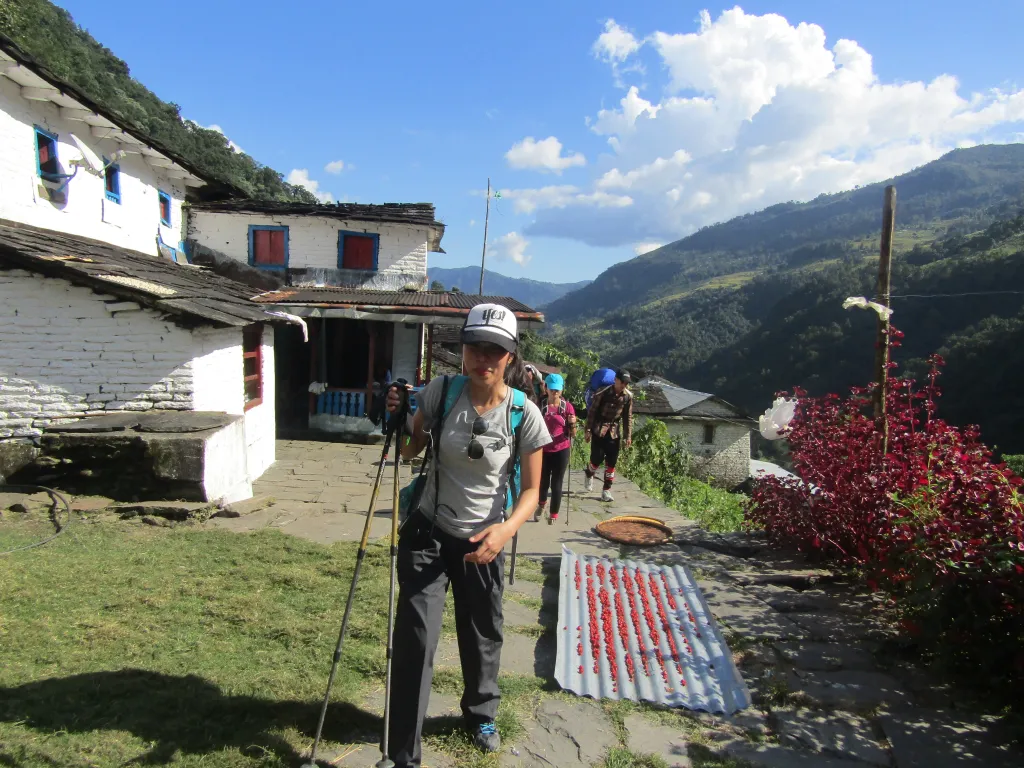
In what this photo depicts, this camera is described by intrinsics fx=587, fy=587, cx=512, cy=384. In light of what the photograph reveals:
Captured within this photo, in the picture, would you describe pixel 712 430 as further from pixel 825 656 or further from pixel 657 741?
pixel 657 741

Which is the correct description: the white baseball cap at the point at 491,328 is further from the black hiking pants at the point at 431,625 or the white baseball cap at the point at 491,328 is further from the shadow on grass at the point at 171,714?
the shadow on grass at the point at 171,714


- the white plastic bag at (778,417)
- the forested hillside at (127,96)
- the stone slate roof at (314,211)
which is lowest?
the white plastic bag at (778,417)

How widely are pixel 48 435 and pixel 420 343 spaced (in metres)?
7.87

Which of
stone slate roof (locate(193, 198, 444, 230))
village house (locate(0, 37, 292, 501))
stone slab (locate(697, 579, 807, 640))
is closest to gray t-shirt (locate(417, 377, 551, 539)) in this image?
stone slab (locate(697, 579, 807, 640))

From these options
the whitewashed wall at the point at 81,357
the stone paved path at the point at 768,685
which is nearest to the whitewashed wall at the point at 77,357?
the whitewashed wall at the point at 81,357

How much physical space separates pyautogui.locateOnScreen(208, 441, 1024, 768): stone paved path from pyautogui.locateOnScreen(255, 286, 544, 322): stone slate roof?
20.2 feet

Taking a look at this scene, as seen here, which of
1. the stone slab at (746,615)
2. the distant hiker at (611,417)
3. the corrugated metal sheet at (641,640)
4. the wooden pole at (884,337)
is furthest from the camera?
the distant hiker at (611,417)

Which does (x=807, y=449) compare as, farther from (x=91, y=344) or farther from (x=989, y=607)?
(x=91, y=344)

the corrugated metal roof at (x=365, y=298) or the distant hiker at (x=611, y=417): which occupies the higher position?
the corrugated metal roof at (x=365, y=298)

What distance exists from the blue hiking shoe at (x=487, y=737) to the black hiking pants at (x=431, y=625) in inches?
1.2

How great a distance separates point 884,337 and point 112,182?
12395 mm

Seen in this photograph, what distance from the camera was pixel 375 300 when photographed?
12758 mm

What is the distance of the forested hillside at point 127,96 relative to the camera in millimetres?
30328

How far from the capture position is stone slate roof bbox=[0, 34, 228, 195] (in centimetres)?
754
